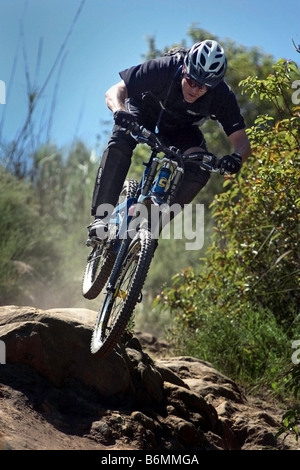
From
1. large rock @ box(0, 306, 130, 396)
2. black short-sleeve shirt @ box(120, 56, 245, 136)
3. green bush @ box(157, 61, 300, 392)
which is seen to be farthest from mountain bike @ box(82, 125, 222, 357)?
green bush @ box(157, 61, 300, 392)

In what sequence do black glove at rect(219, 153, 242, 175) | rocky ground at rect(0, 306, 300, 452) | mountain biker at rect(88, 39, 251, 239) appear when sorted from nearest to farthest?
rocky ground at rect(0, 306, 300, 452)
black glove at rect(219, 153, 242, 175)
mountain biker at rect(88, 39, 251, 239)

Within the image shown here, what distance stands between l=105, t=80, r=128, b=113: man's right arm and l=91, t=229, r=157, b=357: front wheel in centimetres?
109

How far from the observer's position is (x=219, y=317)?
10234mm

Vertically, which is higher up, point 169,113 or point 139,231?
point 169,113

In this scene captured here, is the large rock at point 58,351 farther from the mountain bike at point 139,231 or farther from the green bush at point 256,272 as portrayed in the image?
the green bush at point 256,272

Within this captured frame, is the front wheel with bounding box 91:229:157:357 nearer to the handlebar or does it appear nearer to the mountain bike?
the mountain bike

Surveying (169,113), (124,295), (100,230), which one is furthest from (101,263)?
(169,113)

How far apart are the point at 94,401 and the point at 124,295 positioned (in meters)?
0.79

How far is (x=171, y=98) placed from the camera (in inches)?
297

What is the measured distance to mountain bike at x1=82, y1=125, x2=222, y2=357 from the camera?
6828mm

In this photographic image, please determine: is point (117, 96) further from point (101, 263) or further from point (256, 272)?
point (256, 272)

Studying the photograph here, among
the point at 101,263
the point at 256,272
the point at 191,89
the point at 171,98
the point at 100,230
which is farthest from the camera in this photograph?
the point at 256,272

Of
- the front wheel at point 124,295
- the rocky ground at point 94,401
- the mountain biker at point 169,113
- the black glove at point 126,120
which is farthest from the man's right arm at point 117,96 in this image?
the rocky ground at point 94,401

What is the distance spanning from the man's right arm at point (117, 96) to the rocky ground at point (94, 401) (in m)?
1.65
